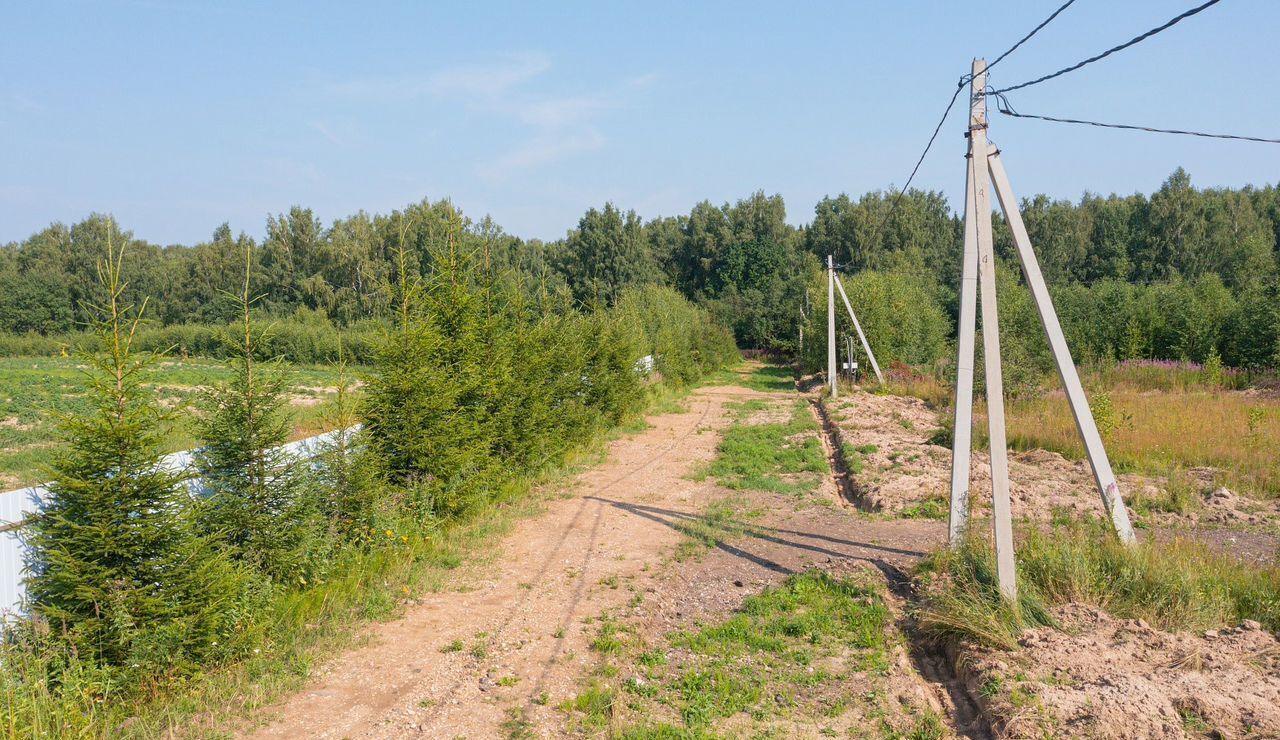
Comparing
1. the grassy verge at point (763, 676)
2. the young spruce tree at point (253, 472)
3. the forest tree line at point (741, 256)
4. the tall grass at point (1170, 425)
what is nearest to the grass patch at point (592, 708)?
the grassy verge at point (763, 676)

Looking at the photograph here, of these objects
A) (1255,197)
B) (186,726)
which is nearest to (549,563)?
(186,726)

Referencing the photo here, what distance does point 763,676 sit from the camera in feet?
19.1

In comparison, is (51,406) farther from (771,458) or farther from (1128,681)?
(1128,681)

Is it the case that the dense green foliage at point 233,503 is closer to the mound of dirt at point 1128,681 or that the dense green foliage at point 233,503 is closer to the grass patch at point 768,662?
the grass patch at point 768,662

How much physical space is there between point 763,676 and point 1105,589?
303 cm

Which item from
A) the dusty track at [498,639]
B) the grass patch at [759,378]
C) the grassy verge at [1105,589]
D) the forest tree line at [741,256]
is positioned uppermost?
the forest tree line at [741,256]

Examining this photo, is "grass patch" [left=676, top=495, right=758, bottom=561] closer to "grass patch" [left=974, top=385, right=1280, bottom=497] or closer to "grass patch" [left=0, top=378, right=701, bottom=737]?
"grass patch" [left=0, top=378, right=701, bottom=737]

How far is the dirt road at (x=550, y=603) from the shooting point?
17.6 ft

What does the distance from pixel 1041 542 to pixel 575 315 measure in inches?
491

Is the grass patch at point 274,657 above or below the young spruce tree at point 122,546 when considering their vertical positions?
below

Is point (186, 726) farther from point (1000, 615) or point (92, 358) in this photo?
point (1000, 615)

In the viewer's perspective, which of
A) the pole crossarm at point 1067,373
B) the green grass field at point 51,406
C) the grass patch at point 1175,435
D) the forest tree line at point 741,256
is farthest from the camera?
the forest tree line at point 741,256

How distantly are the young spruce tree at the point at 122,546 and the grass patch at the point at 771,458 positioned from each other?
886cm

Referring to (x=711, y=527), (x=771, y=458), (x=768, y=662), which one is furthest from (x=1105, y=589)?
(x=771, y=458)
